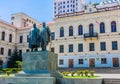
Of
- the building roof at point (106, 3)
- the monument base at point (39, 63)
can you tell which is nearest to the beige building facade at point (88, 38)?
the building roof at point (106, 3)

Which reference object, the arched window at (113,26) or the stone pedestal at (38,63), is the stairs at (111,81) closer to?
Answer: the stone pedestal at (38,63)

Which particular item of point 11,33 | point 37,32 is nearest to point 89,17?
point 11,33

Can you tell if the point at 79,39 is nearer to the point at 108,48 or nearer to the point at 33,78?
the point at 108,48

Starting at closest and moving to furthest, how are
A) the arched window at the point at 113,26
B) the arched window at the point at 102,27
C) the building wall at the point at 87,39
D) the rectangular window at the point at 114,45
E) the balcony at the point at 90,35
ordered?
the rectangular window at the point at 114,45, the building wall at the point at 87,39, the arched window at the point at 113,26, the balcony at the point at 90,35, the arched window at the point at 102,27

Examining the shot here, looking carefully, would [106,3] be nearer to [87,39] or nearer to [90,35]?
[90,35]

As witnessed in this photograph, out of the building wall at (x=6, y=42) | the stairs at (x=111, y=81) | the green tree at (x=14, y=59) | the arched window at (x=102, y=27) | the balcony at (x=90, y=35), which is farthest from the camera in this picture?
the green tree at (x=14, y=59)

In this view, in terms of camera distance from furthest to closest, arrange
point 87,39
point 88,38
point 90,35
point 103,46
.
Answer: point 87,39 < point 88,38 < point 90,35 < point 103,46

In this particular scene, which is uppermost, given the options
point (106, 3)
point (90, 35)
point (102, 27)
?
point (106, 3)

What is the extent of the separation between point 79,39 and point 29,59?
21.2 m

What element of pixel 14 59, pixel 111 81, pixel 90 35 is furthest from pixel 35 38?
pixel 14 59

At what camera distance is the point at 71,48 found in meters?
33.2

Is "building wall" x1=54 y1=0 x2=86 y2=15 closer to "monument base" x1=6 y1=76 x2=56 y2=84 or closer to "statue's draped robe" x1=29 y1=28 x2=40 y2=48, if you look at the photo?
"statue's draped robe" x1=29 y1=28 x2=40 y2=48

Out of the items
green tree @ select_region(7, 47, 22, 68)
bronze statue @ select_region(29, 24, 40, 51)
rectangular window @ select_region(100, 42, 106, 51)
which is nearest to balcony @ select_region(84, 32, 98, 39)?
rectangular window @ select_region(100, 42, 106, 51)

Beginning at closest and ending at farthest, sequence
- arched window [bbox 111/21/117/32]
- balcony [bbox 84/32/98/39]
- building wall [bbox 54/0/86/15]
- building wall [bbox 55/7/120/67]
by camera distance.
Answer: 1. building wall [bbox 55/7/120/67]
2. arched window [bbox 111/21/117/32]
3. balcony [bbox 84/32/98/39]
4. building wall [bbox 54/0/86/15]
